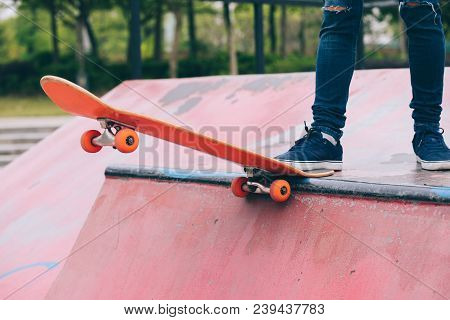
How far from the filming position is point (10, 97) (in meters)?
23.3

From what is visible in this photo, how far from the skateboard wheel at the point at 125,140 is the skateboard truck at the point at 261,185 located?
0.37m

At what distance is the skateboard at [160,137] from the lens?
82.8 inches

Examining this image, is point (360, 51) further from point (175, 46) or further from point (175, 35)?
point (175, 35)

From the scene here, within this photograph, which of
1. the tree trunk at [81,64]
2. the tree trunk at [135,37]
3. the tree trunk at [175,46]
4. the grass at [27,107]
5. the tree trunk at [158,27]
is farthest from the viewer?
the tree trunk at [158,27]

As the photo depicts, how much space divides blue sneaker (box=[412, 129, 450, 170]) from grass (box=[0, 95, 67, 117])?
16.6m

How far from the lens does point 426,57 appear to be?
238 centimetres

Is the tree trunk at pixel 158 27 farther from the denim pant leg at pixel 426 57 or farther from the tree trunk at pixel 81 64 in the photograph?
the denim pant leg at pixel 426 57

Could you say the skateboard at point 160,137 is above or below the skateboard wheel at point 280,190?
above

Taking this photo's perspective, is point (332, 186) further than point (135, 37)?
No

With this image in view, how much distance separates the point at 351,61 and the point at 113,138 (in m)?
0.85

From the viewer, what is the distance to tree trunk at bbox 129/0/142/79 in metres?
4.68

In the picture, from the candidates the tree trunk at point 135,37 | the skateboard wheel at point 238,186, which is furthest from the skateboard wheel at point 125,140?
the tree trunk at point 135,37

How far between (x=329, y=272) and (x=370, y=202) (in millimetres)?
237

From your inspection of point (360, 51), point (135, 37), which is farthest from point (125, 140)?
point (360, 51)
